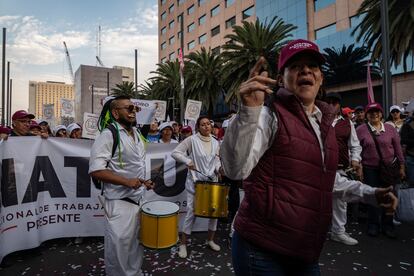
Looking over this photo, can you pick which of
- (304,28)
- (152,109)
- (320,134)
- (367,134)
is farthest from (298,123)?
(304,28)

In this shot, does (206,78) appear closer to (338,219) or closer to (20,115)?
(20,115)

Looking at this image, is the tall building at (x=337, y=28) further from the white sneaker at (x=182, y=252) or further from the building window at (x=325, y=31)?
the white sneaker at (x=182, y=252)

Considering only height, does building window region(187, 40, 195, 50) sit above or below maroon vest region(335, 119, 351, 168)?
above

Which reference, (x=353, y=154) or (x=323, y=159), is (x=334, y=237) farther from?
(x=323, y=159)

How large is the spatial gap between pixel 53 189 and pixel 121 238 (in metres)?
3.01

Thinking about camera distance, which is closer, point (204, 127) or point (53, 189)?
point (204, 127)

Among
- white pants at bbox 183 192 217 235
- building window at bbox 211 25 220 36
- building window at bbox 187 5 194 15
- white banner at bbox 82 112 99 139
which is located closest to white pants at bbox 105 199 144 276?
white pants at bbox 183 192 217 235

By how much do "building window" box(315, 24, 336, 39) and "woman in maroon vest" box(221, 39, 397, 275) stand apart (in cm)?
2829

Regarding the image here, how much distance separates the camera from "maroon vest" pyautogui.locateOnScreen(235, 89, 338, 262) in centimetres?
164

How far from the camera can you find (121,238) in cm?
320

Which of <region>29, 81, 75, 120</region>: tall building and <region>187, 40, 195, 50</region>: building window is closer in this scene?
<region>187, 40, 195, 50</region>: building window

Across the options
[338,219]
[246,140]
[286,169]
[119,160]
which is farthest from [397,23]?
[246,140]

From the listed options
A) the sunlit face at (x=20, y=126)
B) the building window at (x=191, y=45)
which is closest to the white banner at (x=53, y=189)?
the sunlit face at (x=20, y=126)

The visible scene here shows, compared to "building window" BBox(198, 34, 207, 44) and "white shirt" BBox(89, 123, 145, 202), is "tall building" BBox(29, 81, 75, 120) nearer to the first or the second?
"building window" BBox(198, 34, 207, 44)
